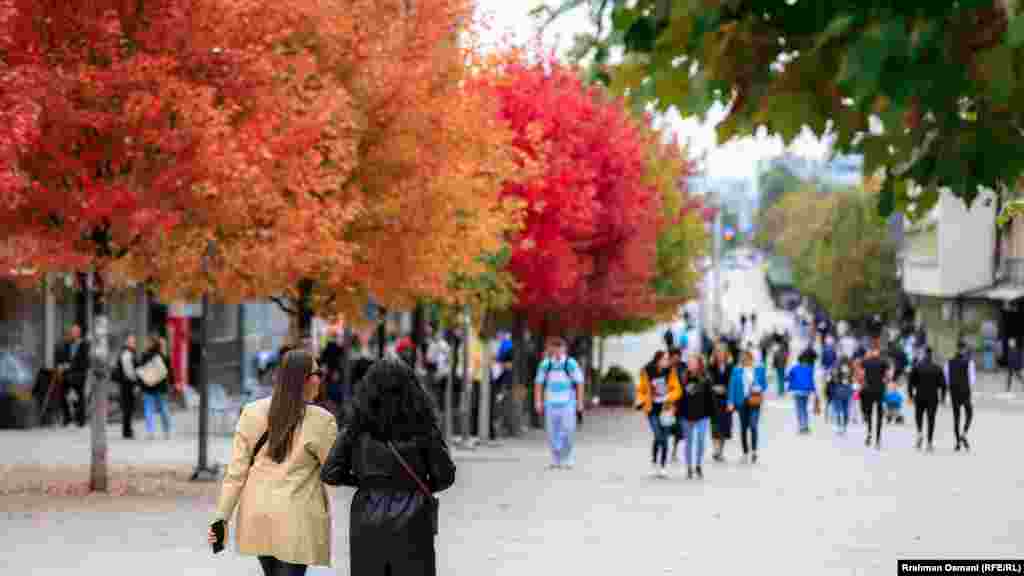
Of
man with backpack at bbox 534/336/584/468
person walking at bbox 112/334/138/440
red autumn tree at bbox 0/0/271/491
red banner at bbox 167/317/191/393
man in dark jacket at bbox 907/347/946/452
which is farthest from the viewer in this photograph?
red banner at bbox 167/317/191/393

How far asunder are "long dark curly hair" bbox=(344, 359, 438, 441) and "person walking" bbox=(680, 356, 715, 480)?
58.2 ft

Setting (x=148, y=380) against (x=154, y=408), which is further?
(x=154, y=408)

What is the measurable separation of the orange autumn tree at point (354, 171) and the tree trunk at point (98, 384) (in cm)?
72

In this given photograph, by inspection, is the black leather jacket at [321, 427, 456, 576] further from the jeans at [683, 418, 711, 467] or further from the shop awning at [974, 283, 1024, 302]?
the shop awning at [974, 283, 1024, 302]

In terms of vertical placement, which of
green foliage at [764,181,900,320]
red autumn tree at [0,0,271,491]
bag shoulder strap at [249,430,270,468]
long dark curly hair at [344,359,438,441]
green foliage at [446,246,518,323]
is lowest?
bag shoulder strap at [249,430,270,468]

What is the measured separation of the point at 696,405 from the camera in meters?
26.9

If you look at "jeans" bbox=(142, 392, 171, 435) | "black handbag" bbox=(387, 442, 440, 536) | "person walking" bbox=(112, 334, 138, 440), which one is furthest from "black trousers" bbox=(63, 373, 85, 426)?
"black handbag" bbox=(387, 442, 440, 536)

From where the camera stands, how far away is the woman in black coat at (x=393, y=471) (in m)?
8.74

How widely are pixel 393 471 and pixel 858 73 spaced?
12.8 ft

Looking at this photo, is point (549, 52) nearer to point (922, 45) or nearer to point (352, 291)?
point (352, 291)

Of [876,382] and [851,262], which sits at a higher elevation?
[851,262]

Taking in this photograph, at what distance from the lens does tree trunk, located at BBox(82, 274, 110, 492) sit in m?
21.4

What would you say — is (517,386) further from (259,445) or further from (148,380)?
(259,445)

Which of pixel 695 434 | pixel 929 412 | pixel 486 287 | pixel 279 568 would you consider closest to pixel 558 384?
pixel 695 434
